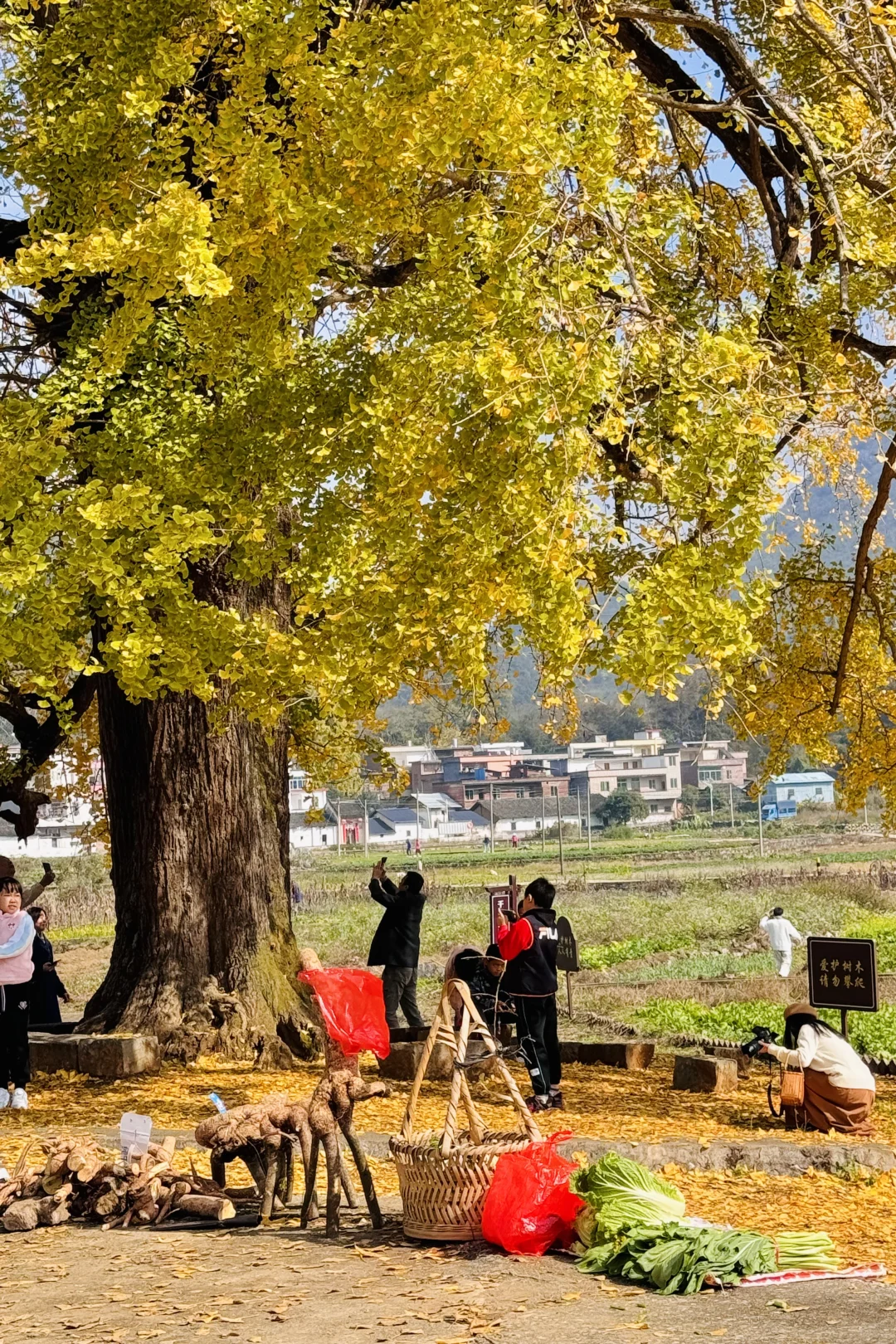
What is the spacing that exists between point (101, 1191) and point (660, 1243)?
267 centimetres

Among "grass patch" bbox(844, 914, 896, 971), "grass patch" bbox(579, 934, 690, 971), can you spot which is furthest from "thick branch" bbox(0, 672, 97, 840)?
"grass patch" bbox(579, 934, 690, 971)

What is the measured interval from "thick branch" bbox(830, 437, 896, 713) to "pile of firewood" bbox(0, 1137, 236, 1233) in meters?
5.80

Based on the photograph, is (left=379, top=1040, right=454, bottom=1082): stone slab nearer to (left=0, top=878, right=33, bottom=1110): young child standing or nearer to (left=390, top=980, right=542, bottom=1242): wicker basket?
(left=0, top=878, right=33, bottom=1110): young child standing

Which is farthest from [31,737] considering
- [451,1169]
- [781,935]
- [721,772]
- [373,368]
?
[721,772]

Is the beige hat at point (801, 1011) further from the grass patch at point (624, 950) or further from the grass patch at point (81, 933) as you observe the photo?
the grass patch at point (81, 933)

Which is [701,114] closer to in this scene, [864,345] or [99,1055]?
[864,345]

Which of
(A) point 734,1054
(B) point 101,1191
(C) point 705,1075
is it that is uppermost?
(B) point 101,1191

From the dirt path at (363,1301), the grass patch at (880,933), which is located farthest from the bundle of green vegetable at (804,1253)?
the grass patch at (880,933)

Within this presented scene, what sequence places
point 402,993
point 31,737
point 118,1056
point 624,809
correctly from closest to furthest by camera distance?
point 118,1056 → point 402,993 → point 31,737 → point 624,809

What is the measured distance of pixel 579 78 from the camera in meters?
7.80

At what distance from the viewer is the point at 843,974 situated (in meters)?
10.9

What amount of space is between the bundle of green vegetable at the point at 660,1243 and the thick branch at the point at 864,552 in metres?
5.19

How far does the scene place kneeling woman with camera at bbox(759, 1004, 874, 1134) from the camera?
30.4 ft

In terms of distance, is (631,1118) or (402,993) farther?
(402,993)
